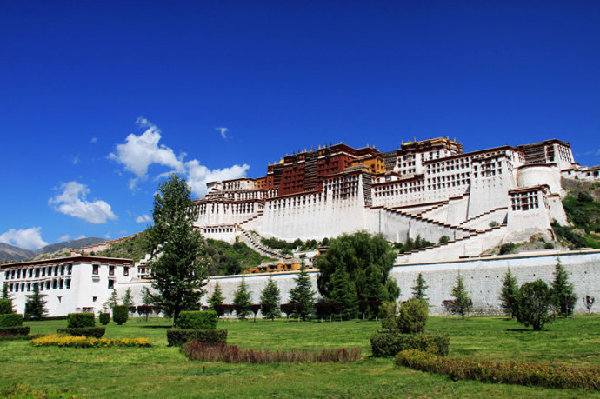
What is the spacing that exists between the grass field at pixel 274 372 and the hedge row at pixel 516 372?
29 cm

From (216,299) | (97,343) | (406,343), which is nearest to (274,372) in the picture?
(406,343)

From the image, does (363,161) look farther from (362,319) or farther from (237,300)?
(362,319)

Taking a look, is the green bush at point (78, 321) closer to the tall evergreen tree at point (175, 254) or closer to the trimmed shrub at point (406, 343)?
the tall evergreen tree at point (175, 254)

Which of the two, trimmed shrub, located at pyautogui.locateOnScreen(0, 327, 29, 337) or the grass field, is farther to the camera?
trimmed shrub, located at pyautogui.locateOnScreen(0, 327, 29, 337)

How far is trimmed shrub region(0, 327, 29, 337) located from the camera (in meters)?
23.4

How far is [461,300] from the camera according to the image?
33.5 metres

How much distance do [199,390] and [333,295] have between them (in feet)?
84.8

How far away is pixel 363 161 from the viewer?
302 ft

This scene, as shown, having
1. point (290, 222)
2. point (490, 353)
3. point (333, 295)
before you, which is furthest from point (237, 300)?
point (290, 222)

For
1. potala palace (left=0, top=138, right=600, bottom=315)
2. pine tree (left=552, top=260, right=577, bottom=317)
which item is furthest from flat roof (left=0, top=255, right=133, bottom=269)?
pine tree (left=552, top=260, right=577, bottom=317)

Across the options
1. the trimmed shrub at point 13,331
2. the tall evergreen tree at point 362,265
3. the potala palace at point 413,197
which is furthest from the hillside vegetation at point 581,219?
the trimmed shrub at point 13,331

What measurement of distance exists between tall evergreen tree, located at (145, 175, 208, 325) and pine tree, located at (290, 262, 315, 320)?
1054 cm

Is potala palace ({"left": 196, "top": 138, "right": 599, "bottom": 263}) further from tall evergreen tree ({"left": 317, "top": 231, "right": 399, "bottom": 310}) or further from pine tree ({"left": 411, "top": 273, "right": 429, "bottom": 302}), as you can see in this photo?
pine tree ({"left": 411, "top": 273, "right": 429, "bottom": 302})

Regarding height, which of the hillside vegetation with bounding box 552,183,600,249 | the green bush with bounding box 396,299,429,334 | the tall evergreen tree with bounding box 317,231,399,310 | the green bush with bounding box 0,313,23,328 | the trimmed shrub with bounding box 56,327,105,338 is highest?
the hillside vegetation with bounding box 552,183,600,249
